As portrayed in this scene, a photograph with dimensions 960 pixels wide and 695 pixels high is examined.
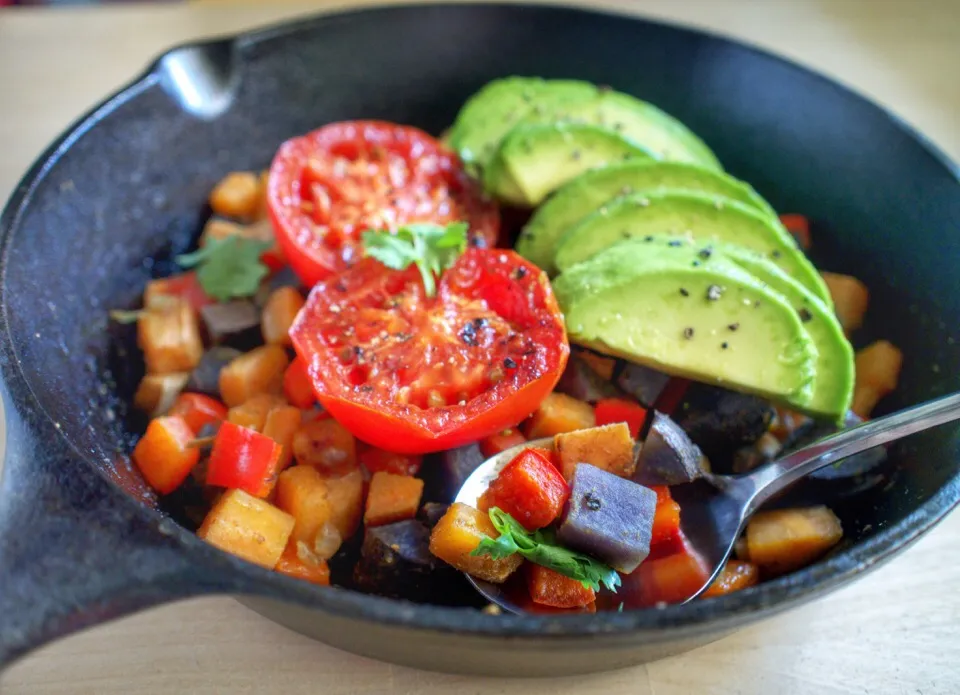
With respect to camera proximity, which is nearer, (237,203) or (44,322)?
(44,322)

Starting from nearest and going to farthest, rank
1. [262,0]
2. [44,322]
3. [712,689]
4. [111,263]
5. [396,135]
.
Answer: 1. [712,689]
2. [44,322]
3. [111,263]
4. [396,135]
5. [262,0]

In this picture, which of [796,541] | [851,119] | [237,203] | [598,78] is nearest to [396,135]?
[237,203]

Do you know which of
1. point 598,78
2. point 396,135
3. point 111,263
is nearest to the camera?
point 111,263

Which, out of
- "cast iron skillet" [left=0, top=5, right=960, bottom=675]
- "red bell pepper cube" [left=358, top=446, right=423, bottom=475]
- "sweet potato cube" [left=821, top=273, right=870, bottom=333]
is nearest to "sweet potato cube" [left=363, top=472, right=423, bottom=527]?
"red bell pepper cube" [left=358, top=446, right=423, bottom=475]

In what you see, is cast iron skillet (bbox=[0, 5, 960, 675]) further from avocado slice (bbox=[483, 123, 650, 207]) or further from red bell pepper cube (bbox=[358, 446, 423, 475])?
avocado slice (bbox=[483, 123, 650, 207])

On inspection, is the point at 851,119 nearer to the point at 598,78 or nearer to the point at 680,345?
the point at 598,78

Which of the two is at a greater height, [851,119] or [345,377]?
[851,119]
